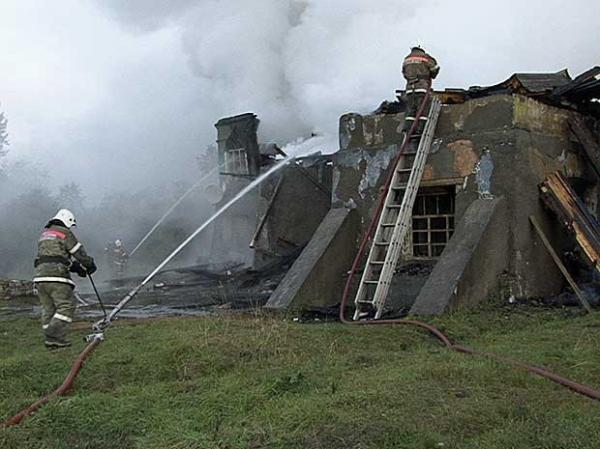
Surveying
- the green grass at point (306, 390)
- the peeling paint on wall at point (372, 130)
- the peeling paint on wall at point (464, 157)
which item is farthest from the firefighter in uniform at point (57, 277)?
the peeling paint on wall at point (464, 157)

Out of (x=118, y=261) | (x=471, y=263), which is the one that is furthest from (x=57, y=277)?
(x=118, y=261)

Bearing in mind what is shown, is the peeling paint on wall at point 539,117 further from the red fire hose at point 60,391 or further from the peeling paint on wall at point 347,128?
the red fire hose at point 60,391

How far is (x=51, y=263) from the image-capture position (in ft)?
25.1

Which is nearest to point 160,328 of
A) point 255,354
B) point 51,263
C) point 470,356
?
point 51,263

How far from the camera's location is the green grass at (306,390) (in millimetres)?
4051

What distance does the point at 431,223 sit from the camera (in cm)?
1051

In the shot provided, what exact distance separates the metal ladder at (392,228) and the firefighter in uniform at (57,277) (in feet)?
10.8

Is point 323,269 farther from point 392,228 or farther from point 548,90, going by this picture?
point 548,90

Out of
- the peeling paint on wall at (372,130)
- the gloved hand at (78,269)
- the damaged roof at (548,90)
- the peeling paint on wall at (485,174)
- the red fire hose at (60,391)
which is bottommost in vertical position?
the red fire hose at (60,391)

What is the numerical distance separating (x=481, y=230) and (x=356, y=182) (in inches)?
93.1

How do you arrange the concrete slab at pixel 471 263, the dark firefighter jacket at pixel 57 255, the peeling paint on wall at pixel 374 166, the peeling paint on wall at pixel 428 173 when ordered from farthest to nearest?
the peeling paint on wall at pixel 374 166 → the peeling paint on wall at pixel 428 173 → the concrete slab at pixel 471 263 → the dark firefighter jacket at pixel 57 255

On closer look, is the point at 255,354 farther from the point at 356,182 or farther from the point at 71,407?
the point at 356,182

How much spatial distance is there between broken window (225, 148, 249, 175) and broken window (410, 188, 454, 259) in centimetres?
Result: 979

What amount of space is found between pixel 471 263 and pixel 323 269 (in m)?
2.15
